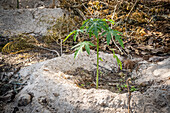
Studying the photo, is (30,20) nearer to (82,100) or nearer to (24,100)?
(24,100)

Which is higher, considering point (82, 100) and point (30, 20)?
point (30, 20)

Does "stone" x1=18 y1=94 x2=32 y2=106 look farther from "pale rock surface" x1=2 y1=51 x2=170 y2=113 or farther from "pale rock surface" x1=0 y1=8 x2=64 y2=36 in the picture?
"pale rock surface" x1=0 y1=8 x2=64 y2=36

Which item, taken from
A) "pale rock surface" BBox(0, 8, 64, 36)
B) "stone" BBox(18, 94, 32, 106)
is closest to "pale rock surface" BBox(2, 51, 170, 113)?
"stone" BBox(18, 94, 32, 106)

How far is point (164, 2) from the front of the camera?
4957 millimetres

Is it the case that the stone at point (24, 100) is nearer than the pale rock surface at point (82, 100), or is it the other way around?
the pale rock surface at point (82, 100)

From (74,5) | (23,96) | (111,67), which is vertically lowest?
(111,67)

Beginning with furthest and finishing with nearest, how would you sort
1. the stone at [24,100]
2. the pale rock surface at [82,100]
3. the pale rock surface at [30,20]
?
the pale rock surface at [30,20]
the stone at [24,100]
the pale rock surface at [82,100]

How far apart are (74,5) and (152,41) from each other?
3.51m

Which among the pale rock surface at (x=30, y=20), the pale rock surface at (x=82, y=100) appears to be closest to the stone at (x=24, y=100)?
the pale rock surface at (x=82, y=100)

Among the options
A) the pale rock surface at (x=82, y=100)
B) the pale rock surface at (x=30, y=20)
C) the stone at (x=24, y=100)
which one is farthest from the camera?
the pale rock surface at (x=30, y=20)

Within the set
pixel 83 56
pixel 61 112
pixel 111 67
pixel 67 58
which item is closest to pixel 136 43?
pixel 111 67

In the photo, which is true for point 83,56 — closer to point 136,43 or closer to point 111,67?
point 111,67

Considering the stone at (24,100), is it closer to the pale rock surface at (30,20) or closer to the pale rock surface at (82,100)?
the pale rock surface at (82,100)

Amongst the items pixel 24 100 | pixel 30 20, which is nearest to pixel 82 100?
pixel 24 100
